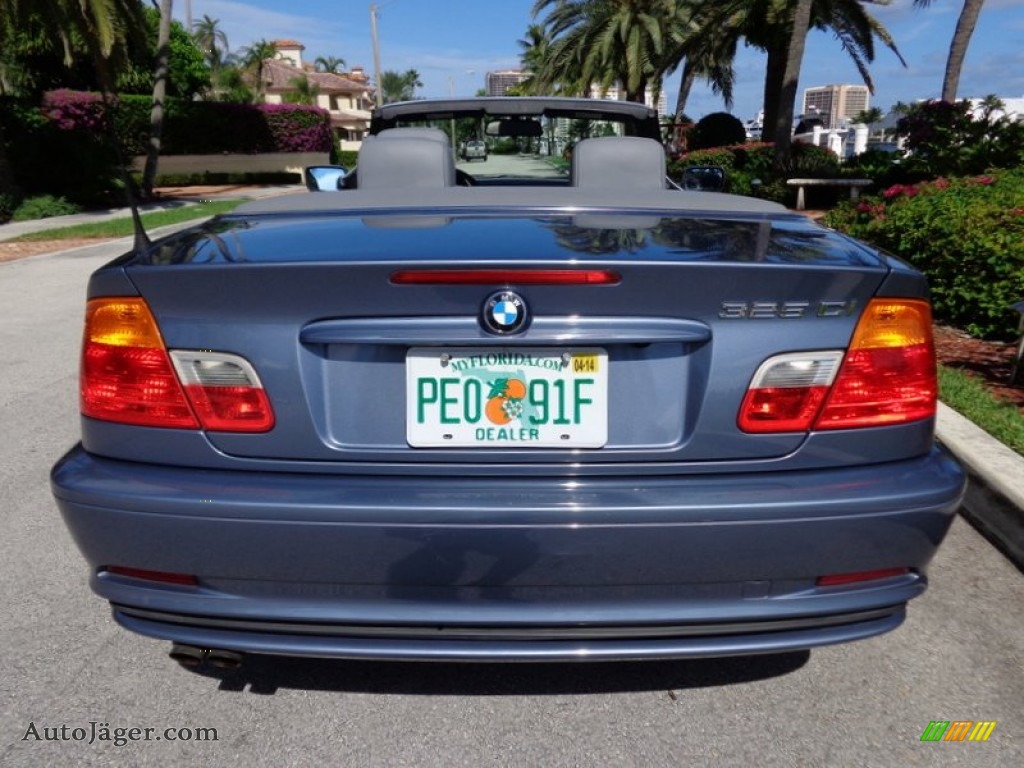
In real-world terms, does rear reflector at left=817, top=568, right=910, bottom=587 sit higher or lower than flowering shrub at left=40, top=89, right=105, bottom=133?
lower

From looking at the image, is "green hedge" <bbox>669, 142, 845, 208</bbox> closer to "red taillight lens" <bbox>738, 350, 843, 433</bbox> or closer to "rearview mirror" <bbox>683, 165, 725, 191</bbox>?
"rearview mirror" <bbox>683, 165, 725, 191</bbox>

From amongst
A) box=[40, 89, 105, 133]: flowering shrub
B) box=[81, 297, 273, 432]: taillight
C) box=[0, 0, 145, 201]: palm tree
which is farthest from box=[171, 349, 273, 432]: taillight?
box=[40, 89, 105, 133]: flowering shrub

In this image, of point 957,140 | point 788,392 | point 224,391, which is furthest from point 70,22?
point 788,392

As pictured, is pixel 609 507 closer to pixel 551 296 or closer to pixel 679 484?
pixel 679 484

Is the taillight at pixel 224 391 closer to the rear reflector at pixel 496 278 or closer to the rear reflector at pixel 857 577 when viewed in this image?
the rear reflector at pixel 496 278

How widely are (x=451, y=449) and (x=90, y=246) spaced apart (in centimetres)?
1355

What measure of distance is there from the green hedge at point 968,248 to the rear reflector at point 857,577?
15.6 ft

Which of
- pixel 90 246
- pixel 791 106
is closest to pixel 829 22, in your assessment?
pixel 791 106

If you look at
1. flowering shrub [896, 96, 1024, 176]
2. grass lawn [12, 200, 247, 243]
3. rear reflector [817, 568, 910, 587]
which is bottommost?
grass lawn [12, 200, 247, 243]

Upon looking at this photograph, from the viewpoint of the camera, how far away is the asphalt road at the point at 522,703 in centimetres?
220

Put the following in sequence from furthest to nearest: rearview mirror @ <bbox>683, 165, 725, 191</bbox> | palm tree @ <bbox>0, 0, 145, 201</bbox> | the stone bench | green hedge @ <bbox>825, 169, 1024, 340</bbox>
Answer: palm tree @ <bbox>0, 0, 145, 201</bbox>, the stone bench, green hedge @ <bbox>825, 169, 1024, 340</bbox>, rearview mirror @ <bbox>683, 165, 725, 191</bbox>

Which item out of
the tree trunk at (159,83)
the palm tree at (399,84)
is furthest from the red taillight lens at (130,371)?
the palm tree at (399,84)

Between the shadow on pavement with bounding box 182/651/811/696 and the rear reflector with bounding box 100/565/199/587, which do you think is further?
the shadow on pavement with bounding box 182/651/811/696

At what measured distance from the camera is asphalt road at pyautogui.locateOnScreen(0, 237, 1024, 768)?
220cm
